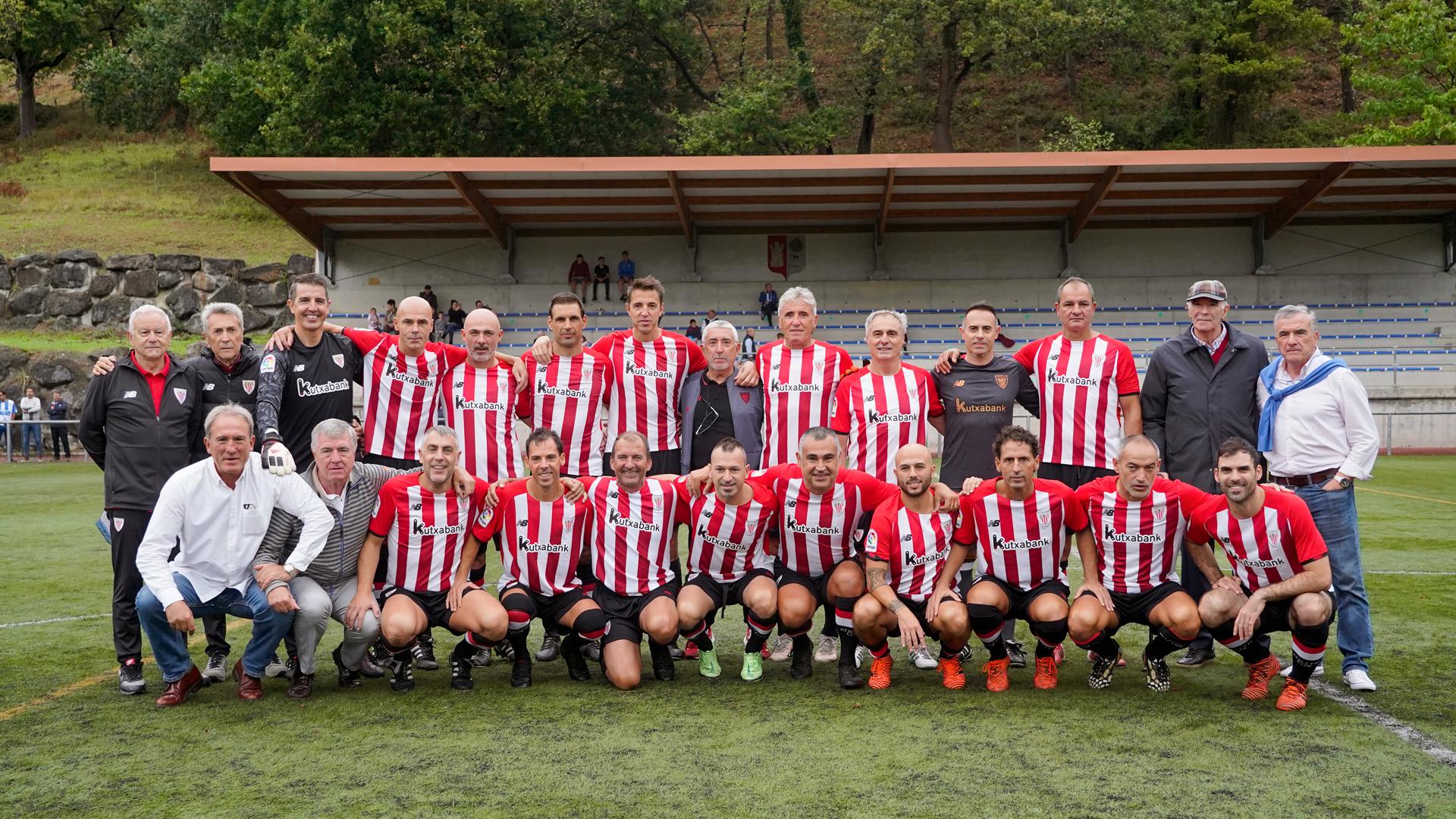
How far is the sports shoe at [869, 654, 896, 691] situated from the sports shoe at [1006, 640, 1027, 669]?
2.23ft

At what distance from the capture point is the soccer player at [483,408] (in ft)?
18.8

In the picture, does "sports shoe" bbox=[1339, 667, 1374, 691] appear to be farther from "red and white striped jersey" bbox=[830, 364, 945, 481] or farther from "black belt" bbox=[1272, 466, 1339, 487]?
"red and white striped jersey" bbox=[830, 364, 945, 481]

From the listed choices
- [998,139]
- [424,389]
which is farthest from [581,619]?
[998,139]

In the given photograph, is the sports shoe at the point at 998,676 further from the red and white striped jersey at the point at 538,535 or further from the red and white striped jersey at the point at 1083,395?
the red and white striped jersey at the point at 538,535

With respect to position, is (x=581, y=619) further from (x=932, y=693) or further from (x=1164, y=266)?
(x=1164, y=266)

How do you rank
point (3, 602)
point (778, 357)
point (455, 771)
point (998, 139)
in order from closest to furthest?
1. point (455, 771)
2. point (778, 357)
3. point (3, 602)
4. point (998, 139)

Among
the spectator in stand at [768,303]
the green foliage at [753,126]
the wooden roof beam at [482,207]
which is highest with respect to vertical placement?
the green foliage at [753,126]

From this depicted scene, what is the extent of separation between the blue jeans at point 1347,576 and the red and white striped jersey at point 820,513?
1.82 metres

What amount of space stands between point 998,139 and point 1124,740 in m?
33.1

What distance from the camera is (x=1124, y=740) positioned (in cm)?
388

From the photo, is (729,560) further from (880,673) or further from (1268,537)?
(1268,537)

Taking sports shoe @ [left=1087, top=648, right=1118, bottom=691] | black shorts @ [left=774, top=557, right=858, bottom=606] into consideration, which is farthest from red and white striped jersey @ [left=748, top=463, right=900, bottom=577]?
sports shoe @ [left=1087, top=648, right=1118, bottom=691]

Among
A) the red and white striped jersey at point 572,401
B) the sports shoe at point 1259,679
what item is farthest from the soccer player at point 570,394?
the sports shoe at point 1259,679

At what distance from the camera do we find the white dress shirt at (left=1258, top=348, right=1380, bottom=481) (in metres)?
4.60
